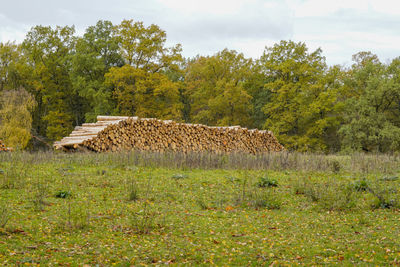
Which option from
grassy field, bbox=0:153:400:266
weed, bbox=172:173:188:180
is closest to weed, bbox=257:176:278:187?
grassy field, bbox=0:153:400:266

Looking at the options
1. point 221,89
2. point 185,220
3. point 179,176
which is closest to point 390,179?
point 179,176

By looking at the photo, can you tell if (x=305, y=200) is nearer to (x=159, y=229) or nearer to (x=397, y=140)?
(x=159, y=229)

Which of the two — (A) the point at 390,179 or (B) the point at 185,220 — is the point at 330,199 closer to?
(B) the point at 185,220

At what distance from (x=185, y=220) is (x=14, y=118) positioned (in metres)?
29.9

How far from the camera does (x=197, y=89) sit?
140 feet

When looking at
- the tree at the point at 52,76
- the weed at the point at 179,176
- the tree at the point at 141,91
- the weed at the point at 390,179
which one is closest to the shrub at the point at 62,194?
the weed at the point at 179,176

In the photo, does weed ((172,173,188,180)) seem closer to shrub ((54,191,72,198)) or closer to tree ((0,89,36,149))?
shrub ((54,191,72,198))

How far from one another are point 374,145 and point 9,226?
3406cm

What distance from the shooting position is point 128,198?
291 inches

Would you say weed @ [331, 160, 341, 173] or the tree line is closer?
weed @ [331, 160, 341, 173]

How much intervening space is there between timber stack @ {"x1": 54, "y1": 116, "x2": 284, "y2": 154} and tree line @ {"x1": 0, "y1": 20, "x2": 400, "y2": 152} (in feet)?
51.1

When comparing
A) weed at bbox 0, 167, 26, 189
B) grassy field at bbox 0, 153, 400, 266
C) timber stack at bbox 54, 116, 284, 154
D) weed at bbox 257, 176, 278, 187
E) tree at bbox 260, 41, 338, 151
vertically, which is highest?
tree at bbox 260, 41, 338, 151

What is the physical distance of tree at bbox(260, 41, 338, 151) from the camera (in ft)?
112

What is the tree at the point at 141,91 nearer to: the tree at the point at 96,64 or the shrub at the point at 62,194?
the tree at the point at 96,64
